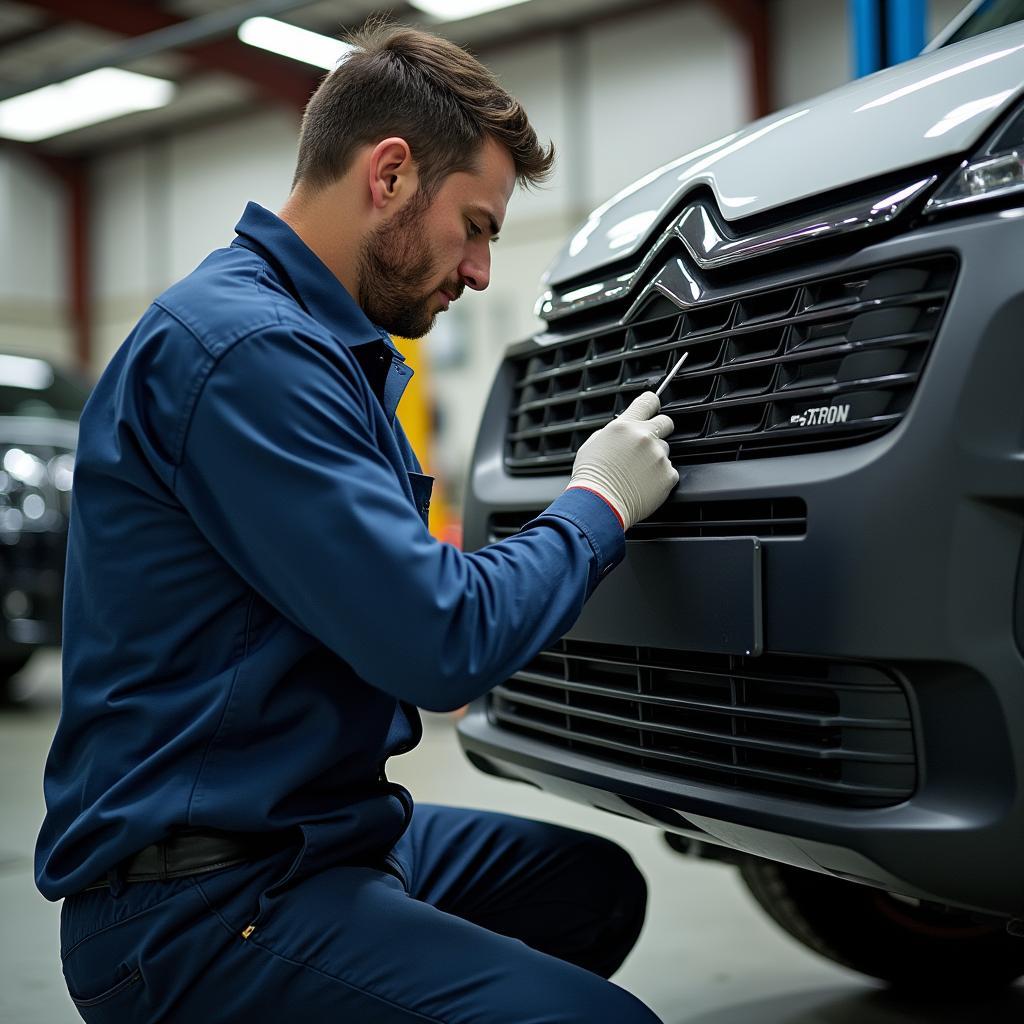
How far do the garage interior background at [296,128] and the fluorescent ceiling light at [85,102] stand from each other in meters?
0.19

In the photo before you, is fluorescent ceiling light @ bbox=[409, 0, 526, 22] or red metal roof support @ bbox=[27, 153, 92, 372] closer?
fluorescent ceiling light @ bbox=[409, 0, 526, 22]

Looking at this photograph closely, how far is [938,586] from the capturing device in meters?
1.02

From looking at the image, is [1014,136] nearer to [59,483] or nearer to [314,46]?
[59,483]

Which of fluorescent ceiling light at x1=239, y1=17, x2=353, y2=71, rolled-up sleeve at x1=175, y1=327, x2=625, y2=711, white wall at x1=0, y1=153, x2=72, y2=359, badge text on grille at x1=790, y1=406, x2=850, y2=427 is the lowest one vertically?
rolled-up sleeve at x1=175, y1=327, x2=625, y2=711

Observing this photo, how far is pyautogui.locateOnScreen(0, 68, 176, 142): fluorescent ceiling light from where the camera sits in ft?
37.2

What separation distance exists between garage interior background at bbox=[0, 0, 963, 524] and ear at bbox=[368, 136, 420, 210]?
636cm

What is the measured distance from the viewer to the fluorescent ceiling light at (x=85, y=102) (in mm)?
11336

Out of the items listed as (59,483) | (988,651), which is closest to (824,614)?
(988,651)

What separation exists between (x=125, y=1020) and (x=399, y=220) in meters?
0.87

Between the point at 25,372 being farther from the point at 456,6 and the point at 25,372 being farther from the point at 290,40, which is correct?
the point at 456,6

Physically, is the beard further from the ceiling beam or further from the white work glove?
the ceiling beam

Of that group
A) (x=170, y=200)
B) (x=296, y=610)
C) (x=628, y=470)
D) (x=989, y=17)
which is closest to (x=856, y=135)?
(x=628, y=470)

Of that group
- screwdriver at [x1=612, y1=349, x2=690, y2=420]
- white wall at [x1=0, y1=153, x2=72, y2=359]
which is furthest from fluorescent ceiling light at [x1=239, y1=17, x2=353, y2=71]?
screwdriver at [x1=612, y1=349, x2=690, y2=420]

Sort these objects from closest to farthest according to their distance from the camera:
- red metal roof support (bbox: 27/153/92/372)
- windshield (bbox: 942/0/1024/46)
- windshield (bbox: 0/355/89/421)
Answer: windshield (bbox: 942/0/1024/46) < windshield (bbox: 0/355/89/421) < red metal roof support (bbox: 27/153/92/372)
